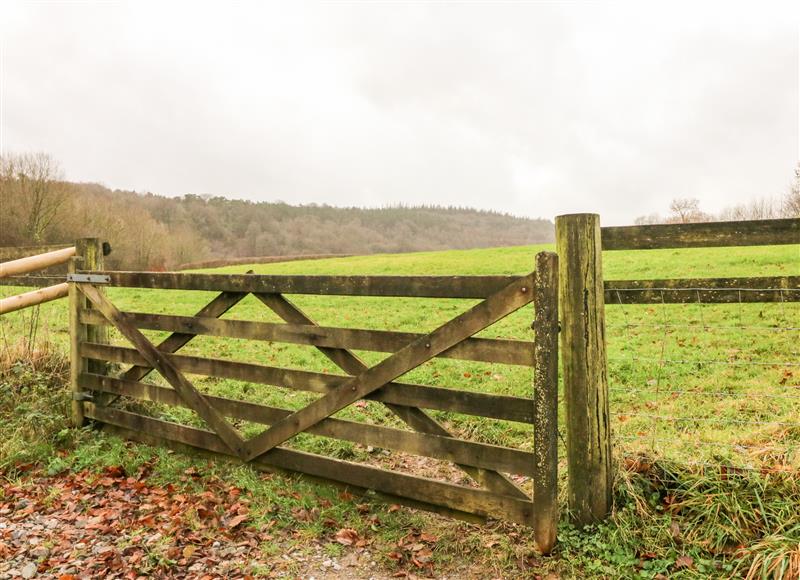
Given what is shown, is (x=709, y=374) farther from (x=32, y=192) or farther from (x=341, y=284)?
(x=32, y=192)

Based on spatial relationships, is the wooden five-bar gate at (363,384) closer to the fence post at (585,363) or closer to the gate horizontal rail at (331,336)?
the gate horizontal rail at (331,336)

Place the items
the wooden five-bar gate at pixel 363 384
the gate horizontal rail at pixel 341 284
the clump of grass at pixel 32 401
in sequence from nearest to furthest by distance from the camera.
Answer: the wooden five-bar gate at pixel 363 384 < the gate horizontal rail at pixel 341 284 < the clump of grass at pixel 32 401

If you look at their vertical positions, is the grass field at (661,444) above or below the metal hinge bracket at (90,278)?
below

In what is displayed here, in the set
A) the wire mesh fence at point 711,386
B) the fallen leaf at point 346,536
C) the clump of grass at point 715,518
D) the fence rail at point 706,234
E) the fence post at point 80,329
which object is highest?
the fence rail at point 706,234

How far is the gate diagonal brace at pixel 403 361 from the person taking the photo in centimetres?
377

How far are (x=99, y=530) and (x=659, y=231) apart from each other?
495 centimetres

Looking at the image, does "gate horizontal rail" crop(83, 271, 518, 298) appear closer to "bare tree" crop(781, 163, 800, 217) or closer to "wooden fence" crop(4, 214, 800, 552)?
"wooden fence" crop(4, 214, 800, 552)

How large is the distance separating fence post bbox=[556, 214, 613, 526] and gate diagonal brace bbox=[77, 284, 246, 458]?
304 cm

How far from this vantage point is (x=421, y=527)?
4273 mm

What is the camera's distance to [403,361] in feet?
13.5

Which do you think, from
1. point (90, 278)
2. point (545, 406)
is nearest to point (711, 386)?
point (545, 406)

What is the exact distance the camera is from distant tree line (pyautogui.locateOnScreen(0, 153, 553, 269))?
4847cm

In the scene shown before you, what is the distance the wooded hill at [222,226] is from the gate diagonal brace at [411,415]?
4737 cm

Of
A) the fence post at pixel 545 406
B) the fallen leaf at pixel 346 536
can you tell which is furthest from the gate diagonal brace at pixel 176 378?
the fence post at pixel 545 406
